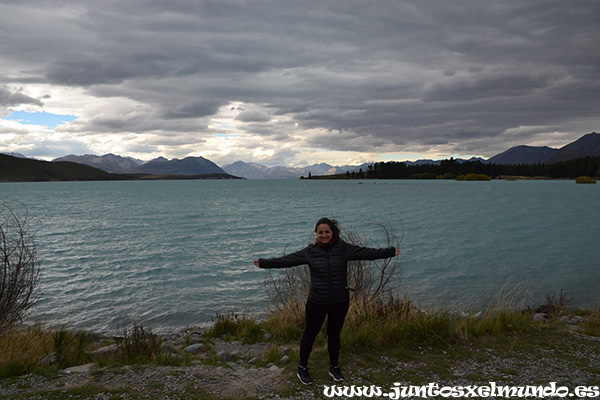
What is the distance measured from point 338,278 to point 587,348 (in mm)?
6585

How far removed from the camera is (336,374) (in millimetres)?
7148

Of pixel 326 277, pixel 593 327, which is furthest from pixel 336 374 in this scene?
pixel 593 327

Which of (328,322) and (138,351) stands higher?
(328,322)

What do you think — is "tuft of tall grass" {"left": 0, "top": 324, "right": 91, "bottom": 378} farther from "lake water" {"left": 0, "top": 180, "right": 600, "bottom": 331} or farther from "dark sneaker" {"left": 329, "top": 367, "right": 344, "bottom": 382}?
"lake water" {"left": 0, "top": 180, "right": 600, "bottom": 331}

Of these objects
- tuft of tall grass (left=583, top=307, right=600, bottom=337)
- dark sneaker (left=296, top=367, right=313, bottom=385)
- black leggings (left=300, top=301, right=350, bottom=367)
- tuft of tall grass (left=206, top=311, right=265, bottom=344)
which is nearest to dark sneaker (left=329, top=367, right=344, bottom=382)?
black leggings (left=300, top=301, right=350, bottom=367)

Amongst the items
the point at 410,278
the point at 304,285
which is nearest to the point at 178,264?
the point at 410,278

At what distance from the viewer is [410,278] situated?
931 inches

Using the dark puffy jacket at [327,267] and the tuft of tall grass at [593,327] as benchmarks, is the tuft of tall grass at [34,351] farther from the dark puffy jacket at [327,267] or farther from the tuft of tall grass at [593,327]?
the tuft of tall grass at [593,327]

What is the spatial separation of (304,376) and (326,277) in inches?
75.8

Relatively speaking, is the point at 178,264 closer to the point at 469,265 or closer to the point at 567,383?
the point at 469,265

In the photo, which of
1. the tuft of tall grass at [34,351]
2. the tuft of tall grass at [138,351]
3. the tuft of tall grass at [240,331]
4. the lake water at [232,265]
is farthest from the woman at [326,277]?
the lake water at [232,265]

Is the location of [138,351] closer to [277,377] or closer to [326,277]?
[277,377]

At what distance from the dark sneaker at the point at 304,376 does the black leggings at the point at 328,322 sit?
0.31 ft

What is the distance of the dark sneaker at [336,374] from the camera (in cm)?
707
